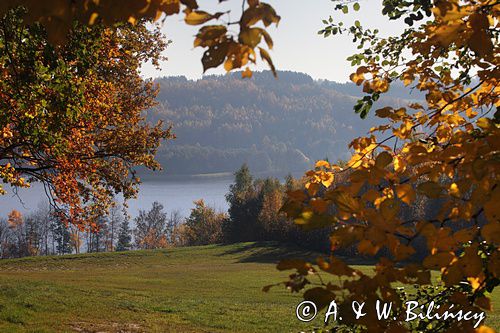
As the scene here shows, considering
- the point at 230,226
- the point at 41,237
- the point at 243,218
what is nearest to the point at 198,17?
the point at 243,218

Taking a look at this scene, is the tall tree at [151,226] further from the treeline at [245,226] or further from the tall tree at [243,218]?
the tall tree at [243,218]

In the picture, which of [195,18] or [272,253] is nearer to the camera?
[195,18]

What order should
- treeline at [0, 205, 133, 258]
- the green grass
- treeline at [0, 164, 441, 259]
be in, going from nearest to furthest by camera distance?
the green grass → treeline at [0, 164, 441, 259] → treeline at [0, 205, 133, 258]

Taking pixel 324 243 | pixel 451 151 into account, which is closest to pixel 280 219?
pixel 324 243

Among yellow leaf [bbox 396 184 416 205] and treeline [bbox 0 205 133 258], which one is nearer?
yellow leaf [bbox 396 184 416 205]

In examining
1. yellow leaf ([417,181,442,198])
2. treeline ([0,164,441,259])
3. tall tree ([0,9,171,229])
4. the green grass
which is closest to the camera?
yellow leaf ([417,181,442,198])

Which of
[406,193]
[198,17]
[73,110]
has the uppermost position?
[73,110]

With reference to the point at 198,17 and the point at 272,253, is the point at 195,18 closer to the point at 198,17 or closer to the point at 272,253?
the point at 198,17

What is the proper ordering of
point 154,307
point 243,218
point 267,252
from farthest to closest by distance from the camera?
point 243,218, point 267,252, point 154,307

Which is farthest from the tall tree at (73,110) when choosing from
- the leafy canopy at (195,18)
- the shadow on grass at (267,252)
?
the shadow on grass at (267,252)

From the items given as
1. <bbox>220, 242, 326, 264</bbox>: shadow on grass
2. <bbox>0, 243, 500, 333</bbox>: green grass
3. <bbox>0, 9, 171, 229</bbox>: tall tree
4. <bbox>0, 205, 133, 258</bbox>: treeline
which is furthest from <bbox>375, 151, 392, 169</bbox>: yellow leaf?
<bbox>0, 205, 133, 258</bbox>: treeline

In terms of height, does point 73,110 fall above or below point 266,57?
above

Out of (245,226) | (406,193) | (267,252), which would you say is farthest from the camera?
(245,226)

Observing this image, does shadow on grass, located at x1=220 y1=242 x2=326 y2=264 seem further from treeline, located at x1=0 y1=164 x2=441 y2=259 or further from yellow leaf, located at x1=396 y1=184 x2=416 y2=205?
yellow leaf, located at x1=396 y1=184 x2=416 y2=205
